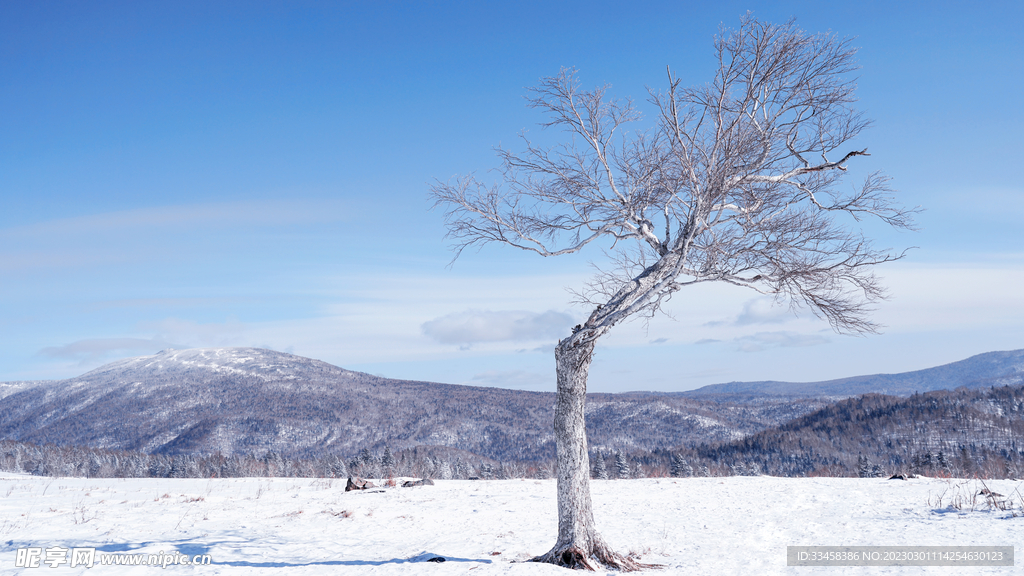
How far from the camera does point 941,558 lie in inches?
289

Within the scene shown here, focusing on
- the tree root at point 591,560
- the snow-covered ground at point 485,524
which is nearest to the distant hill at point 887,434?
the snow-covered ground at point 485,524

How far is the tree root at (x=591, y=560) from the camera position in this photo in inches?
309

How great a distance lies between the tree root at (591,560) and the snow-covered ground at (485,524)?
0.51 metres

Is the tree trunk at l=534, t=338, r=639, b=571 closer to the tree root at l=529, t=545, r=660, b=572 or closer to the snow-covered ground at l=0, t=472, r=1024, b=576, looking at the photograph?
the tree root at l=529, t=545, r=660, b=572

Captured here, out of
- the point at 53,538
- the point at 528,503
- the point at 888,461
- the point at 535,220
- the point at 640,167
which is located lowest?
the point at 888,461

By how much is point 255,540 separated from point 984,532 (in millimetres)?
12495

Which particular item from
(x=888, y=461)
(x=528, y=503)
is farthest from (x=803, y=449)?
(x=528, y=503)

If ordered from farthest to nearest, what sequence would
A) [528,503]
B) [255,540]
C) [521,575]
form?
[528,503] → [255,540] → [521,575]

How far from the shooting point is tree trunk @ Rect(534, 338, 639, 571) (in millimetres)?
8062

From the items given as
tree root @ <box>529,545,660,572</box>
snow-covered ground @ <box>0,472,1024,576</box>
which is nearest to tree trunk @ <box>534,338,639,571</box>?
tree root @ <box>529,545,660,572</box>

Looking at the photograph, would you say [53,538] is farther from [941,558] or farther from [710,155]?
[941,558]

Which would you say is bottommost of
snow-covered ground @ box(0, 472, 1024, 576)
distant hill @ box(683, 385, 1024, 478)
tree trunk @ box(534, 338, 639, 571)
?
distant hill @ box(683, 385, 1024, 478)

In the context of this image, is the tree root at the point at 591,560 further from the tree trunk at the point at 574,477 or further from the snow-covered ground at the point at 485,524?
the snow-covered ground at the point at 485,524

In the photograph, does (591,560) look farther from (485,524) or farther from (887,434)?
(887,434)
